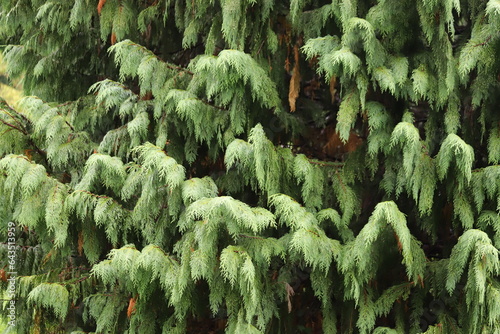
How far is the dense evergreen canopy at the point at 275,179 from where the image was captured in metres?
3.51

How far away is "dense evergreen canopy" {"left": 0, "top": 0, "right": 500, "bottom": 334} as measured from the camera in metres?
3.51

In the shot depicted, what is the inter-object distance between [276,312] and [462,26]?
2.61m

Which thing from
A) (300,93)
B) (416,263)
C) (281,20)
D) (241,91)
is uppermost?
(281,20)

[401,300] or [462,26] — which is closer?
[401,300]

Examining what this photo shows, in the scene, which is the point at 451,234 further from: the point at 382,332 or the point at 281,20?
the point at 281,20

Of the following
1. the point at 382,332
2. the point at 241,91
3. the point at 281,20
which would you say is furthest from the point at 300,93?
the point at 382,332

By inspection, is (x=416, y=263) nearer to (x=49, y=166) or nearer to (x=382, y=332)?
(x=382, y=332)

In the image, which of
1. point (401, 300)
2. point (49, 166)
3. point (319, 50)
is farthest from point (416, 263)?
point (49, 166)

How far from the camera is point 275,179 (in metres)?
3.86

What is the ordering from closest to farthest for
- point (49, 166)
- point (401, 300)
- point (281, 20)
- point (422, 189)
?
point (422, 189) → point (401, 300) → point (281, 20) → point (49, 166)

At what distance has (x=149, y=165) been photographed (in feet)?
12.0

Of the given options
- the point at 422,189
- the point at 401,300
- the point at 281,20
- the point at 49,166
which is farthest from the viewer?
the point at 49,166

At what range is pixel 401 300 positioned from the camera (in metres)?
3.91

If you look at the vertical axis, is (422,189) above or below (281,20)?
below
